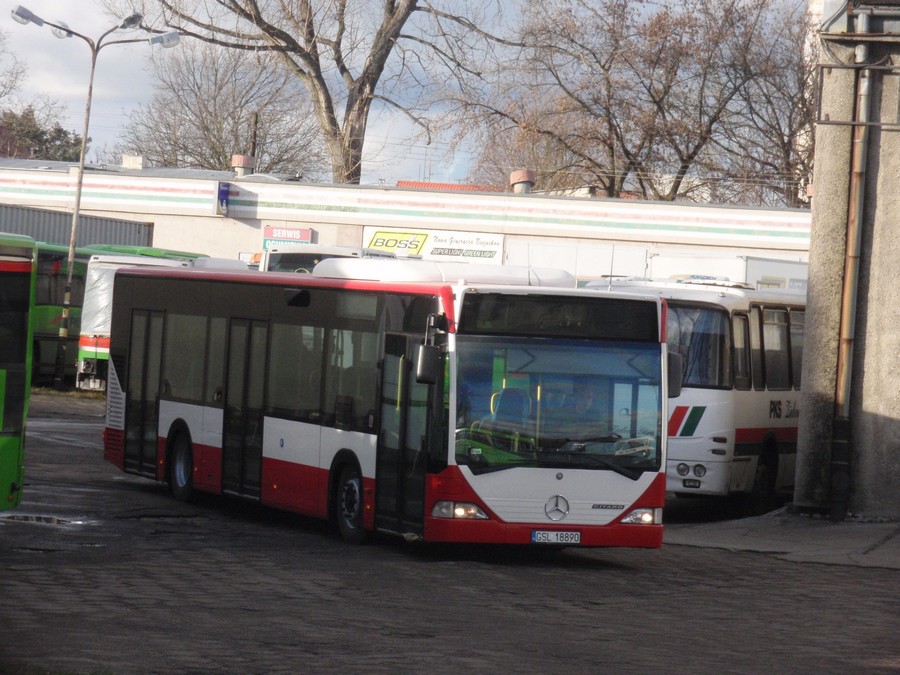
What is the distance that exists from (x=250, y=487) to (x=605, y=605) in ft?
19.6

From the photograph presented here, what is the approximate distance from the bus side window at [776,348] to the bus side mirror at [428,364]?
8288 mm

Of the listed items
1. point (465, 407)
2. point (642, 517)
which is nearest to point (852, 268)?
point (642, 517)

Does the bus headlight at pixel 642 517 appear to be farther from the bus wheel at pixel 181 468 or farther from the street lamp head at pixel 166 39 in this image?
the street lamp head at pixel 166 39

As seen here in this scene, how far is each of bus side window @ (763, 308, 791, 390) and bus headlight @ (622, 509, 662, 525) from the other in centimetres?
691

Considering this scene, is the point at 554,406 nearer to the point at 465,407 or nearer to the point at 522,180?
the point at 465,407

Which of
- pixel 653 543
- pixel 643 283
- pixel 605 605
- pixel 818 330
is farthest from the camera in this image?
pixel 643 283

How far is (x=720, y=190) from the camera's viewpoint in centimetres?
5212

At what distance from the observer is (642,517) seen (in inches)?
504

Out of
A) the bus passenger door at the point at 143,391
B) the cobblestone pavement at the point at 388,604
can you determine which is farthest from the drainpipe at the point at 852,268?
the bus passenger door at the point at 143,391

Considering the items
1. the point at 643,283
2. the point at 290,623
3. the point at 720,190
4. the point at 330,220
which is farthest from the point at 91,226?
the point at 290,623

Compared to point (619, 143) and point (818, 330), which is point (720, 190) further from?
point (818, 330)

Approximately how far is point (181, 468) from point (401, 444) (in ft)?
16.3

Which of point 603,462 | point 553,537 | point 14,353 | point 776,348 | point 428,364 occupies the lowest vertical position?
point 553,537

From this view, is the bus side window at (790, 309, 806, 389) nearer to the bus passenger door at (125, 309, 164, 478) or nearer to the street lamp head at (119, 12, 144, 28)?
the bus passenger door at (125, 309, 164, 478)
